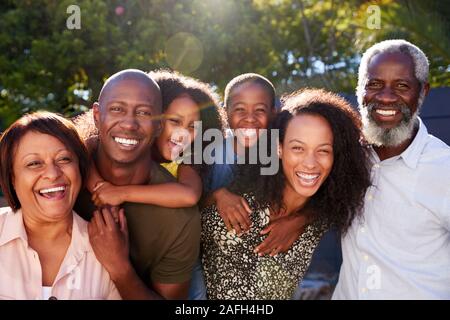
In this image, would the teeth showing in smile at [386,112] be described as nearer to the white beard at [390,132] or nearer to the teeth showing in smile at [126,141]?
the white beard at [390,132]

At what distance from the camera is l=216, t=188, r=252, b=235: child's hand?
304 centimetres

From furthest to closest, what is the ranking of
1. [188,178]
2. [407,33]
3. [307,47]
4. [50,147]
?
[307,47], [407,33], [188,178], [50,147]

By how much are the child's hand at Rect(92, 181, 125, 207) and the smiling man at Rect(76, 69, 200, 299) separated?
68 mm

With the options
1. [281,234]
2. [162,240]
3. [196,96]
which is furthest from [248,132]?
[162,240]

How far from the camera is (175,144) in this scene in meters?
3.26

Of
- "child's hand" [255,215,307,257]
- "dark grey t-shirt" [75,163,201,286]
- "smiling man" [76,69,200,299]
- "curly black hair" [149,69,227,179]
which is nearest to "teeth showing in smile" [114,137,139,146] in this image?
"smiling man" [76,69,200,299]

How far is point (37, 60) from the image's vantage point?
1151cm

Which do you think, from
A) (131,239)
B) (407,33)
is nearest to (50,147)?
(131,239)

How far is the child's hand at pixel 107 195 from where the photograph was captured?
2.83 m

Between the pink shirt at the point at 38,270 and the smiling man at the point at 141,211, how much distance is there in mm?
103

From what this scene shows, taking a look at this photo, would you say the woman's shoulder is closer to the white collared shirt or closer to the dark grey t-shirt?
the dark grey t-shirt

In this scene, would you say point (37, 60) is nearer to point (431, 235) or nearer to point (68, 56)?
point (68, 56)

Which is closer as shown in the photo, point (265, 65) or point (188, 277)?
point (188, 277)
